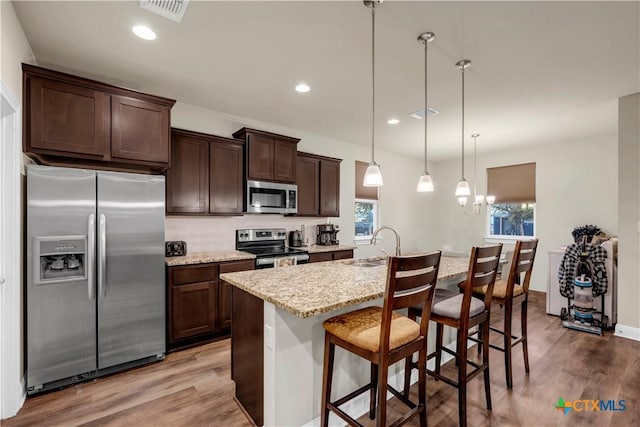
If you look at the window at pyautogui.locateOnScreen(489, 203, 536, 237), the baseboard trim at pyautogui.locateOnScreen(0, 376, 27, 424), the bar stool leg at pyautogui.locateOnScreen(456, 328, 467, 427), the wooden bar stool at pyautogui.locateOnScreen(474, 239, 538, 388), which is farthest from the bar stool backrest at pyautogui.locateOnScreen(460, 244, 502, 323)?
the window at pyautogui.locateOnScreen(489, 203, 536, 237)

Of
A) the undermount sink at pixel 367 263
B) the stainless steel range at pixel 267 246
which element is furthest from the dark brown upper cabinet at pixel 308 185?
the undermount sink at pixel 367 263

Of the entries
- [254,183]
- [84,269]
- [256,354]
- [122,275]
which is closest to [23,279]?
[84,269]

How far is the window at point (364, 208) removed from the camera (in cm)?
557

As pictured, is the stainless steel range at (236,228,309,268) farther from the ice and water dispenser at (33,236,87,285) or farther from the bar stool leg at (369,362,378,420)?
the bar stool leg at (369,362,378,420)

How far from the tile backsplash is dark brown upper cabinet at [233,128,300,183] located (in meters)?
0.63

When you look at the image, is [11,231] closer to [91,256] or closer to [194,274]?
[91,256]

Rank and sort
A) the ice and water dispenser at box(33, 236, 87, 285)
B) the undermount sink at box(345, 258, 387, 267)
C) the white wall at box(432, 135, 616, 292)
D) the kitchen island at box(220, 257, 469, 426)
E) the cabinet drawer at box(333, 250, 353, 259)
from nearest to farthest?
1. the kitchen island at box(220, 257, 469, 426)
2. the ice and water dispenser at box(33, 236, 87, 285)
3. the undermount sink at box(345, 258, 387, 267)
4. the cabinet drawer at box(333, 250, 353, 259)
5. the white wall at box(432, 135, 616, 292)

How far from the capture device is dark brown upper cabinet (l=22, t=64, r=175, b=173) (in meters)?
2.28

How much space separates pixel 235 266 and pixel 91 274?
1.26 m

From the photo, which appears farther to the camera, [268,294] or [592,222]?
[592,222]

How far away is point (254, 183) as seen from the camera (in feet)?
12.6

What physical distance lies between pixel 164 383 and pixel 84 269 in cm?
111

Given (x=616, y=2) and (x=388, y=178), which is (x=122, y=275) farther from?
(x=388, y=178)

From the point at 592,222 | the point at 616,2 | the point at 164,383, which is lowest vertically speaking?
the point at 164,383
